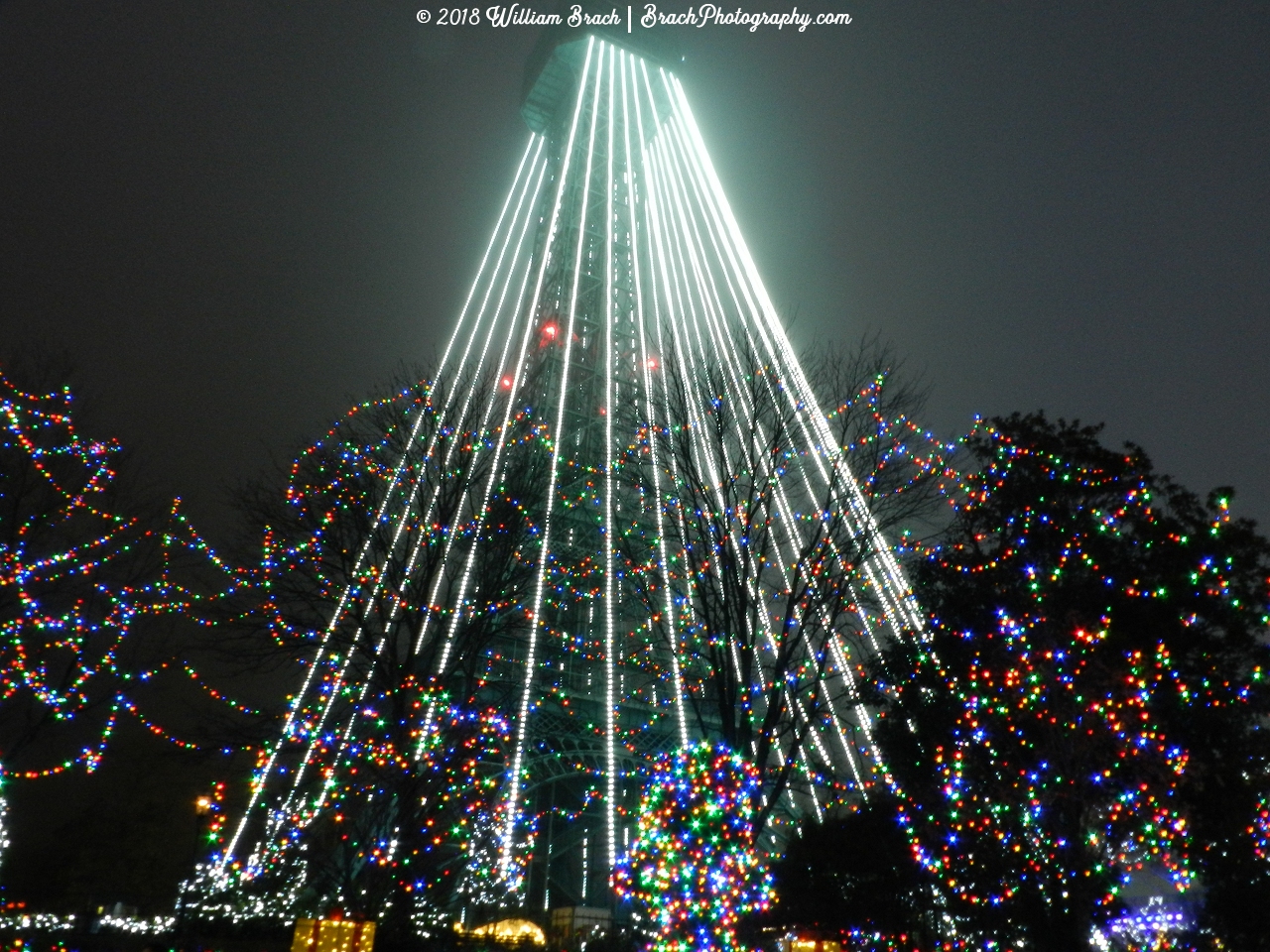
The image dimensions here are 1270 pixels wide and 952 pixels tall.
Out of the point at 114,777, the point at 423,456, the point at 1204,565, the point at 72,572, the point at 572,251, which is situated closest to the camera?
the point at 1204,565

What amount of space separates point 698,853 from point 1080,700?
5.45m

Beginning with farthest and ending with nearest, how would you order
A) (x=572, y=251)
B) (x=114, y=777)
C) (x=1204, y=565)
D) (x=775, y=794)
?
(x=572, y=251) < (x=114, y=777) < (x=1204, y=565) < (x=775, y=794)

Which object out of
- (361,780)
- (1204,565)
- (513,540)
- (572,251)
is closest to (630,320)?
(572,251)

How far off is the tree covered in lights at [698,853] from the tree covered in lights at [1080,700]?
3.91 meters

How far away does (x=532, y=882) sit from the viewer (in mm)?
28062

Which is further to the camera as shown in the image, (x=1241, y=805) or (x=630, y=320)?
(x=630, y=320)

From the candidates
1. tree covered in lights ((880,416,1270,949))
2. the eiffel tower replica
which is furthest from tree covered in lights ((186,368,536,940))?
tree covered in lights ((880,416,1270,949))

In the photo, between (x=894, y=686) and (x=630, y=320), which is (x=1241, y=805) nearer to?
(x=894, y=686)

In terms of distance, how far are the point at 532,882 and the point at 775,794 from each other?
19616 millimetres

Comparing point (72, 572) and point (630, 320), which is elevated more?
point (630, 320)

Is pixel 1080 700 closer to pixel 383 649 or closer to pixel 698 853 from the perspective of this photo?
pixel 698 853

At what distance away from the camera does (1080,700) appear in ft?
39.0

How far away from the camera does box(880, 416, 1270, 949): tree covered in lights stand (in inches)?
467

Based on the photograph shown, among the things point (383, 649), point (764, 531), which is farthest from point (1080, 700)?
point (383, 649)
